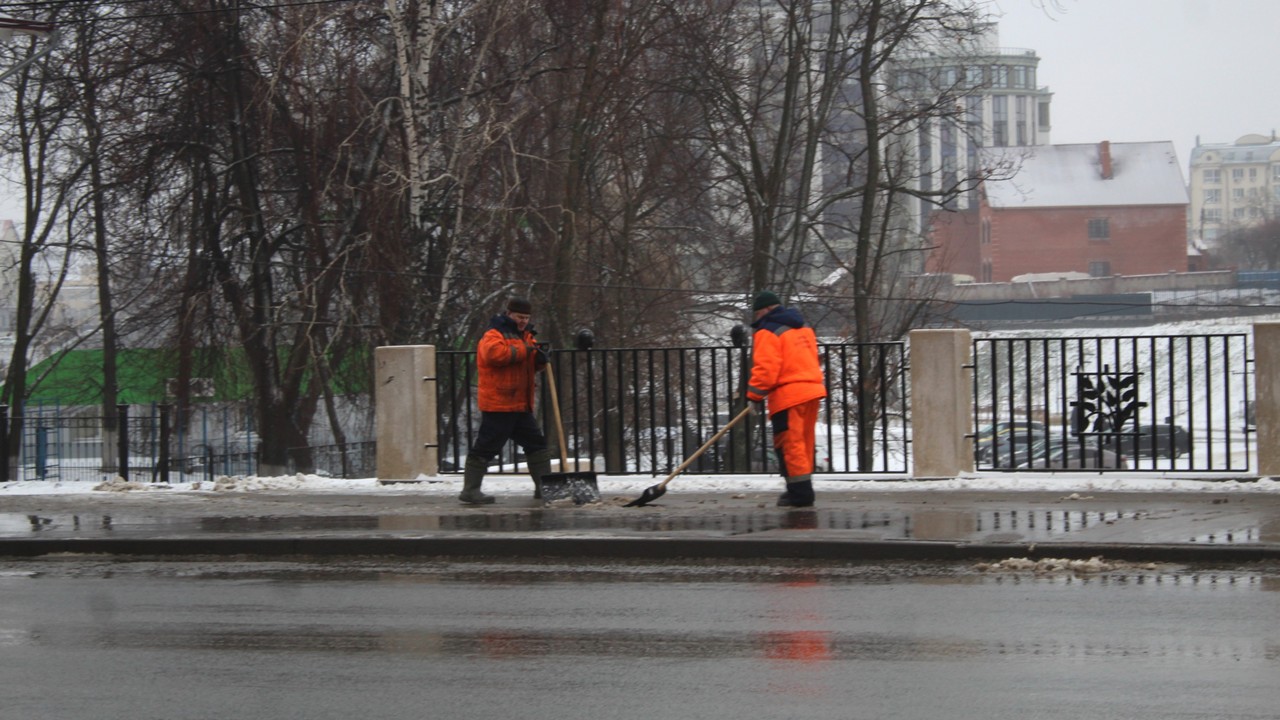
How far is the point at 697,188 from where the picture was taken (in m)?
29.6

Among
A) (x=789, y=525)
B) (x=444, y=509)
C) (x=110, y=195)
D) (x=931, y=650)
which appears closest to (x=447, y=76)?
(x=110, y=195)

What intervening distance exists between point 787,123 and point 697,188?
148 inches

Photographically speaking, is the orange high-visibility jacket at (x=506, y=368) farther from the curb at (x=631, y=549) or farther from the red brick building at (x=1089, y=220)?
the red brick building at (x=1089, y=220)

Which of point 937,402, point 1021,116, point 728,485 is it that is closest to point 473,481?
point 728,485

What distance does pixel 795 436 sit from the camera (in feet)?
34.8

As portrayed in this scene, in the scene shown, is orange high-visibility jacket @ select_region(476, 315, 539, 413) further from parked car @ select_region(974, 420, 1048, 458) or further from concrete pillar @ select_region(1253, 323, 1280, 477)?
concrete pillar @ select_region(1253, 323, 1280, 477)

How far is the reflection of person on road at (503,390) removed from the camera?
11398 mm

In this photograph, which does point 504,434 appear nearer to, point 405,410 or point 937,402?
point 405,410

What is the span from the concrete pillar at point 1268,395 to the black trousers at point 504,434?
5731mm

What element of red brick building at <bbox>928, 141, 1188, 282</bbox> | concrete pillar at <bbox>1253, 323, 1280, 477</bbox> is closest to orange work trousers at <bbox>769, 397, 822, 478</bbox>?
concrete pillar at <bbox>1253, 323, 1280, 477</bbox>

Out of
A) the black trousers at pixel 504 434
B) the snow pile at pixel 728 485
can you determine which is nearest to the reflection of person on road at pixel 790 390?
the snow pile at pixel 728 485

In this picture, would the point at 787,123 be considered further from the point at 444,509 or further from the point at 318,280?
the point at 444,509

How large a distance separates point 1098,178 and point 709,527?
260 feet

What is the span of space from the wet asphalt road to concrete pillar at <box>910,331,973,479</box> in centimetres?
335
